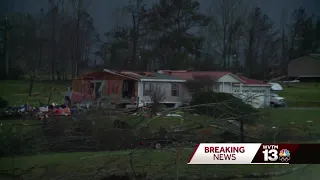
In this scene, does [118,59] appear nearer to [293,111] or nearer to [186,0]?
[186,0]

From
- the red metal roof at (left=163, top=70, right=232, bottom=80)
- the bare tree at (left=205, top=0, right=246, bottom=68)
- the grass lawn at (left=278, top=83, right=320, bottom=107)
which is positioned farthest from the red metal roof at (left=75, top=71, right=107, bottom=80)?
the grass lawn at (left=278, top=83, right=320, bottom=107)

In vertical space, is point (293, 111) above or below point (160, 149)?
above

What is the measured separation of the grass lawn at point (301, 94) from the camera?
3.81m

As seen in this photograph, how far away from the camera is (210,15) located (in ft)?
12.7

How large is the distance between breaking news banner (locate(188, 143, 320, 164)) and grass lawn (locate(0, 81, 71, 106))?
4.46ft

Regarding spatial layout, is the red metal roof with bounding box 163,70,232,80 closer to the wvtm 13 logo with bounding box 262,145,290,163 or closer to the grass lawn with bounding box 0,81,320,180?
the grass lawn with bounding box 0,81,320,180

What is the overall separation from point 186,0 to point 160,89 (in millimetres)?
881

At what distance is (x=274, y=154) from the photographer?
359 centimetres

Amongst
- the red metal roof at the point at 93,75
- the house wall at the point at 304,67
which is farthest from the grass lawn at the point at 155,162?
the red metal roof at the point at 93,75

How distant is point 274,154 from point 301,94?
2.11 ft

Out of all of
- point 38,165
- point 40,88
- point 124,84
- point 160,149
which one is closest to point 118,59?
point 124,84

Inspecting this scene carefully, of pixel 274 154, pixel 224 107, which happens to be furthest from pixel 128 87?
pixel 274 154

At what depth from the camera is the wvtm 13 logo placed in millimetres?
3572

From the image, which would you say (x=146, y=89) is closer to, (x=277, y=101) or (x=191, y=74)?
(x=191, y=74)
